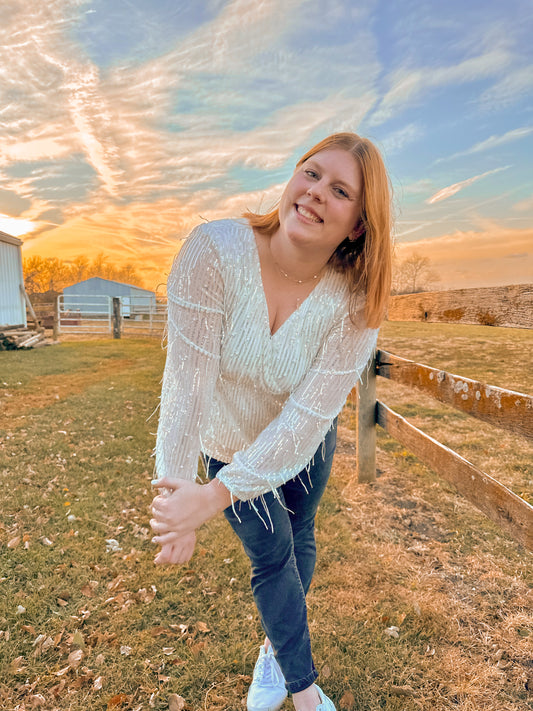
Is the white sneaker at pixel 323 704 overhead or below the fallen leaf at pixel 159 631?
overhead

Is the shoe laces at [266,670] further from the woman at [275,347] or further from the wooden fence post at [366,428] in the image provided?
the wooden fence post at [366,428]

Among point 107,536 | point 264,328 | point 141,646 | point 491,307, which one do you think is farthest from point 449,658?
point 107,536

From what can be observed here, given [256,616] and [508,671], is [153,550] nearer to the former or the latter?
[256,616]

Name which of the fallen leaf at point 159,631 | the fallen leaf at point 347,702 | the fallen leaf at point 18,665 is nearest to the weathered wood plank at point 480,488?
the fallen leaf at point 347,702

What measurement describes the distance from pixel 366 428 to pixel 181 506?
10.2 ft

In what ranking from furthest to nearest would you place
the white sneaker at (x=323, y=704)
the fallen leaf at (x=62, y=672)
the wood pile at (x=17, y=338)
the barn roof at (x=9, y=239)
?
the barn roof at (x=9, y=239) < the wood pile at (x=17, y=338) < the fallen leaf at (x=62, y=672) < the white sneaker at (x=323, y=704)

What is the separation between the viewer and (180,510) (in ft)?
4.91

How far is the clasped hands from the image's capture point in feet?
4.89

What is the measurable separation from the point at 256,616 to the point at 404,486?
92.7 inches

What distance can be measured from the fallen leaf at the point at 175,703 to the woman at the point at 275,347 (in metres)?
0.63

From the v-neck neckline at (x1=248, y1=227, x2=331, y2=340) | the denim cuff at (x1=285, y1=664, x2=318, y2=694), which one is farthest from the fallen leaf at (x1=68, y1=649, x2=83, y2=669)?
the v-neck neckline at (x1=248, y1=227, x2=331, y2=340)

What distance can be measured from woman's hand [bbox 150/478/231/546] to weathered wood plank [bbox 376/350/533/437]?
1446 mm

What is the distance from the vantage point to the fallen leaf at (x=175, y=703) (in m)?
2.03

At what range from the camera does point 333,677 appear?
2188 millimetres
